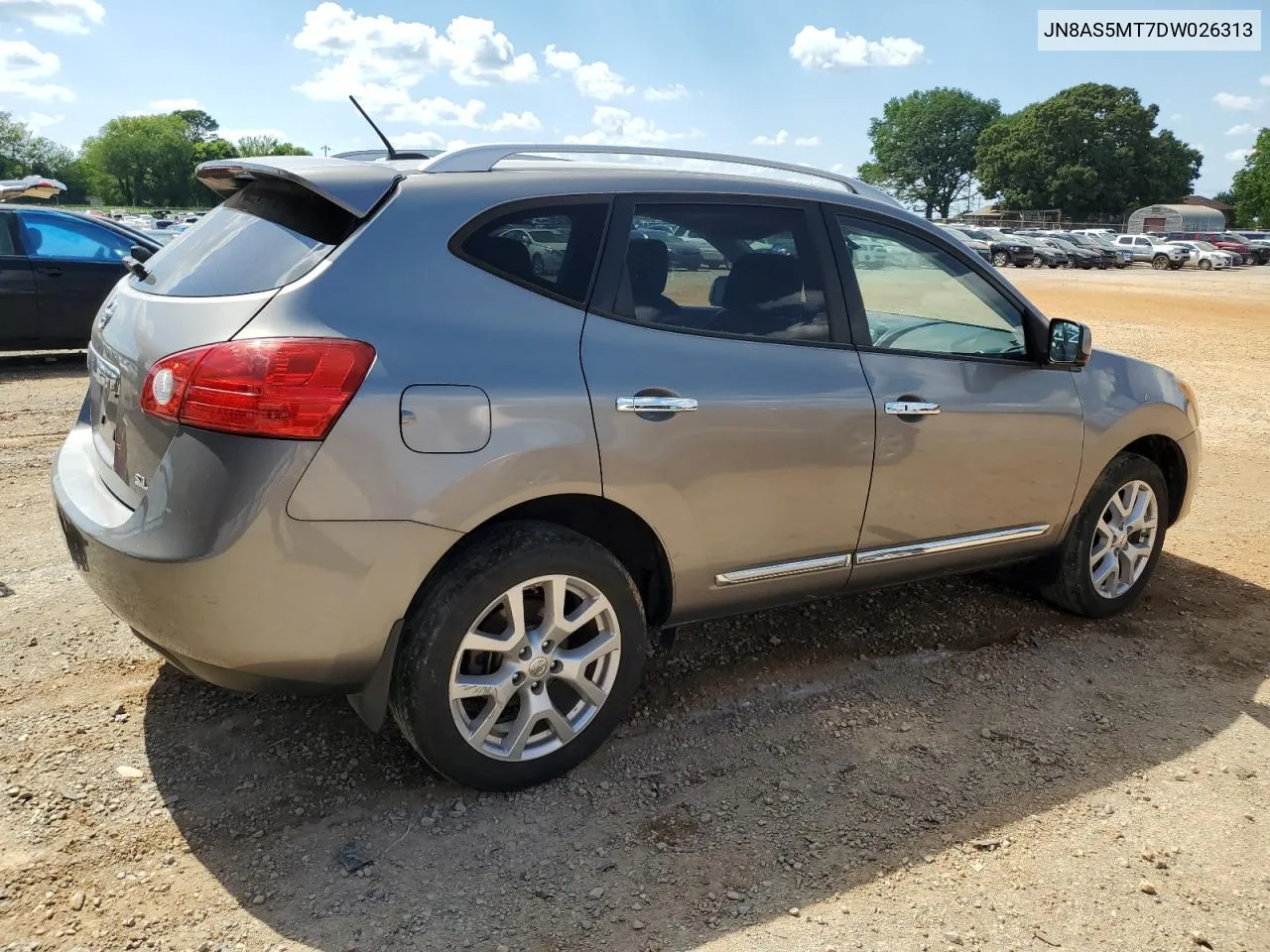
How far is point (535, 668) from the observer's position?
298 centimetres

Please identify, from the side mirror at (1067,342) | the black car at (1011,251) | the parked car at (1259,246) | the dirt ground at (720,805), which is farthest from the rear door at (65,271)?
the parked car at (1259,246)

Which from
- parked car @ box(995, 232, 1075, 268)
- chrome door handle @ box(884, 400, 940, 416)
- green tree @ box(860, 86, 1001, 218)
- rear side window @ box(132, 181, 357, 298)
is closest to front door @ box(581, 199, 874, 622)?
chrome door handle @ box(884, 400, 940, 416)

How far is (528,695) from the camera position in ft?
9.86

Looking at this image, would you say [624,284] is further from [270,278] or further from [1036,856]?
[1036,856]

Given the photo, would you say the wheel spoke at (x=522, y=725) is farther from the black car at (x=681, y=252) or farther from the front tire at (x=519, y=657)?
the black car at (x=681, y=252)

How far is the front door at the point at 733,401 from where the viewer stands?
304cm

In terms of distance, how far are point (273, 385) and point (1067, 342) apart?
3041 millimetres

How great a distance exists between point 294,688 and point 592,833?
3.03ft

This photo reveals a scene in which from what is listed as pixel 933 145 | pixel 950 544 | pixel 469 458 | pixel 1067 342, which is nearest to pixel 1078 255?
pixel 1067 342

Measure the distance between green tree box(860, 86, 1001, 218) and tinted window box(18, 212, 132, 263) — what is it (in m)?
118

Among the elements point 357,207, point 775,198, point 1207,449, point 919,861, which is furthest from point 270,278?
point 1207,449

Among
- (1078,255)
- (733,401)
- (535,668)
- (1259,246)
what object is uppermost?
(1259,246)

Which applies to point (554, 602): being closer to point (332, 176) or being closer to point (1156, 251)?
point (332, 176)

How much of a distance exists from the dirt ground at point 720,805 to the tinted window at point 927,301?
49.7 inches
